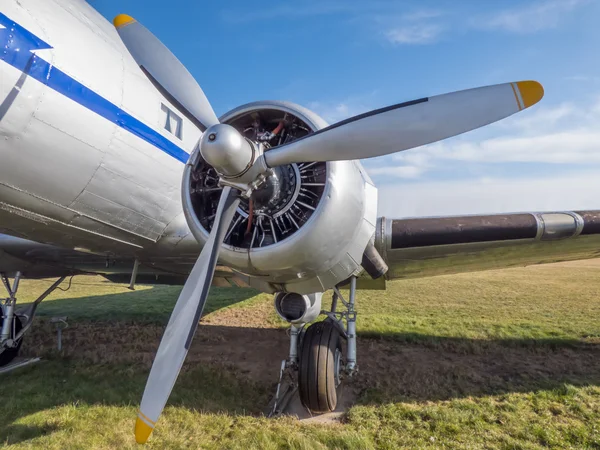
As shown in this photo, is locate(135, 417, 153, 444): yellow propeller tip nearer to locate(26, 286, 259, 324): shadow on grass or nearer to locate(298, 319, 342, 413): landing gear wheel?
locate(298, 319, 342, 413): landing gear wheel

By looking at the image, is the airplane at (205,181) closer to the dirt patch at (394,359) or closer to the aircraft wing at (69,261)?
the aircraft wing at (69,261)

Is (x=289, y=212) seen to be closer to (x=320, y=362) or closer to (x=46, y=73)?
(x=320, y=362)

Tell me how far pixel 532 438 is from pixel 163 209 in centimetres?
528

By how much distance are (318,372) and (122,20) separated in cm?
504

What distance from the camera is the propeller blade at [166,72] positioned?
4.36 m

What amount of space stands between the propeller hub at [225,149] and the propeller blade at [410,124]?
12.2 inches

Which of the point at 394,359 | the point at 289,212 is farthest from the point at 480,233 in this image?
the point at 394,359

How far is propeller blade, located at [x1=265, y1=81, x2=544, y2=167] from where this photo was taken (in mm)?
3082

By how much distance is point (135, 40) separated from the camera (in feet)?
14.7

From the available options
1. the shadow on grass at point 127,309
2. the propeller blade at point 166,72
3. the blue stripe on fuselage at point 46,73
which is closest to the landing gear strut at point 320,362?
the propeller blade at point 166,72

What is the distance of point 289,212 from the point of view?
3.97 meters

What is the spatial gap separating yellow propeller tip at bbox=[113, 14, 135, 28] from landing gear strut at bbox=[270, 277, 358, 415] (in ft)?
14.3

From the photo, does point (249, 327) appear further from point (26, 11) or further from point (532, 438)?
point (26, 11)

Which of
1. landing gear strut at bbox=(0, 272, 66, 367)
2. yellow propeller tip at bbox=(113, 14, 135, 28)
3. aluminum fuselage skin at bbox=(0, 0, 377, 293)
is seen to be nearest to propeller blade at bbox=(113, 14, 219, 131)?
yellow propeller tip at bbox=(113, 14, 135, 28)
